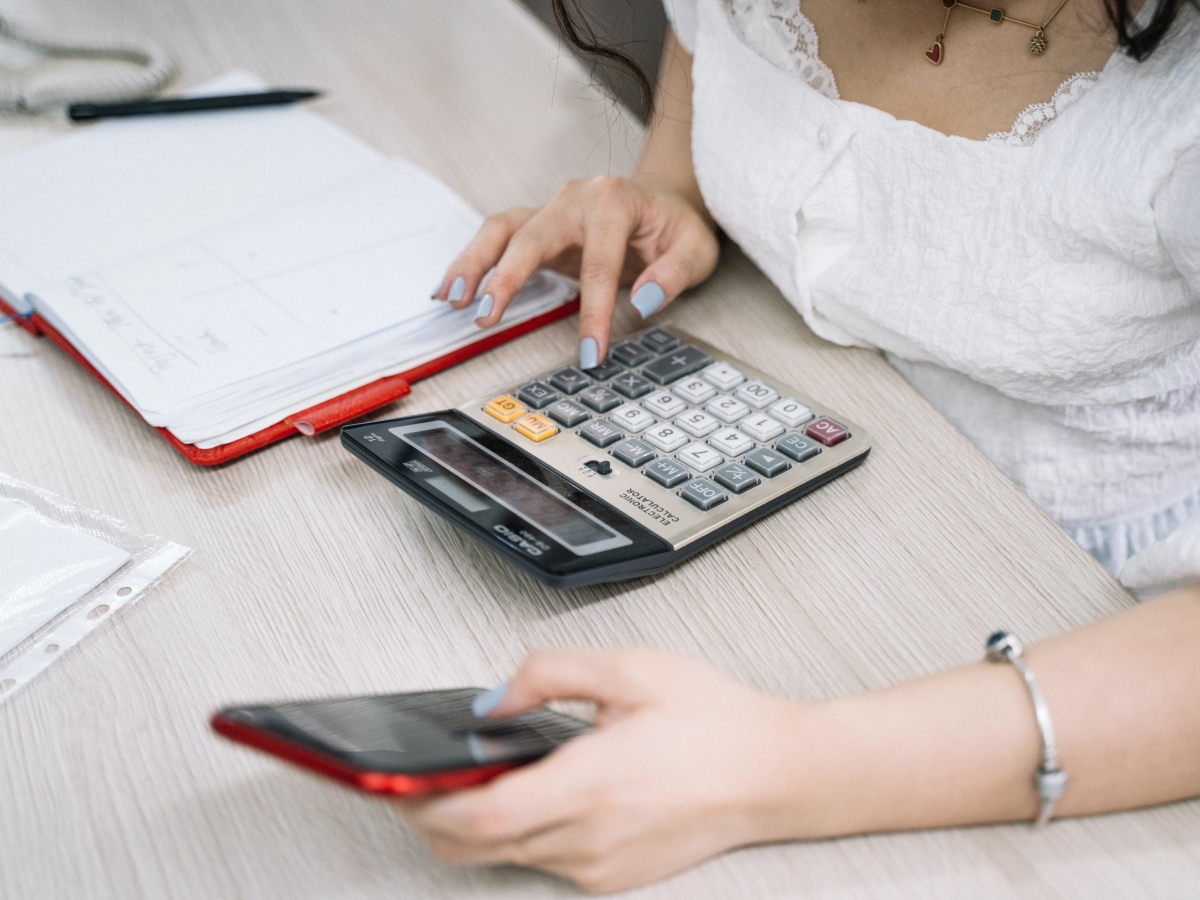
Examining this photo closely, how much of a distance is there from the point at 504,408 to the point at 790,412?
0.51ft

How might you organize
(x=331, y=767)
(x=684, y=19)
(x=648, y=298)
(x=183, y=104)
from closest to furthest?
(x=331, y=767)
(x=648, y=298)
(x=684, y=19)
(x=183, y=104)

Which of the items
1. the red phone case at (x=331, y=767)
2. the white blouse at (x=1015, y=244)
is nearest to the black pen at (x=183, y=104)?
the white blouse at (x=1015, y=244)

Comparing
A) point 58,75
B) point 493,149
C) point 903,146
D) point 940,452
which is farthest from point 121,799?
point 58,75

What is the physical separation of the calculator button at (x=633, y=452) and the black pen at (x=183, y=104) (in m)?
0.57

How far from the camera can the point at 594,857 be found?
1.04 feet

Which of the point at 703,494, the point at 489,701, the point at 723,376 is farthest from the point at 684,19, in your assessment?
the point at 489,701

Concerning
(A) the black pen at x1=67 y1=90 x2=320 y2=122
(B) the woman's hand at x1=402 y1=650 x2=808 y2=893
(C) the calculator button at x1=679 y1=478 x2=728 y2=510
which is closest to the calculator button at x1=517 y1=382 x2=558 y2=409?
(C) the calculator button at x1=679 y1=478 x2=728 y2=510

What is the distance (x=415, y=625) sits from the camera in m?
0.43

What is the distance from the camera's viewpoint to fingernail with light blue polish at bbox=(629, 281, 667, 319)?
61 centimetres

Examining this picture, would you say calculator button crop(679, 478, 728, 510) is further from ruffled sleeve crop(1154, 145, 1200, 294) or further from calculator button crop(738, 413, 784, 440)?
ruffled sleeve crop(1154, 145, 1200, 294)

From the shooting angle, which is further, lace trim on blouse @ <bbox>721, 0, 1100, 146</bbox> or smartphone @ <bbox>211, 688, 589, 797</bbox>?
lace trim on blouse @ <bbox>721, 0, 1100, 146</bbox>

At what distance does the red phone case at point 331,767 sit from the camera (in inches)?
10.4

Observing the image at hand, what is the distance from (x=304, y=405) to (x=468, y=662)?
218mm

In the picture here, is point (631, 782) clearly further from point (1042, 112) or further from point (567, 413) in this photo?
point (1042, 112)
